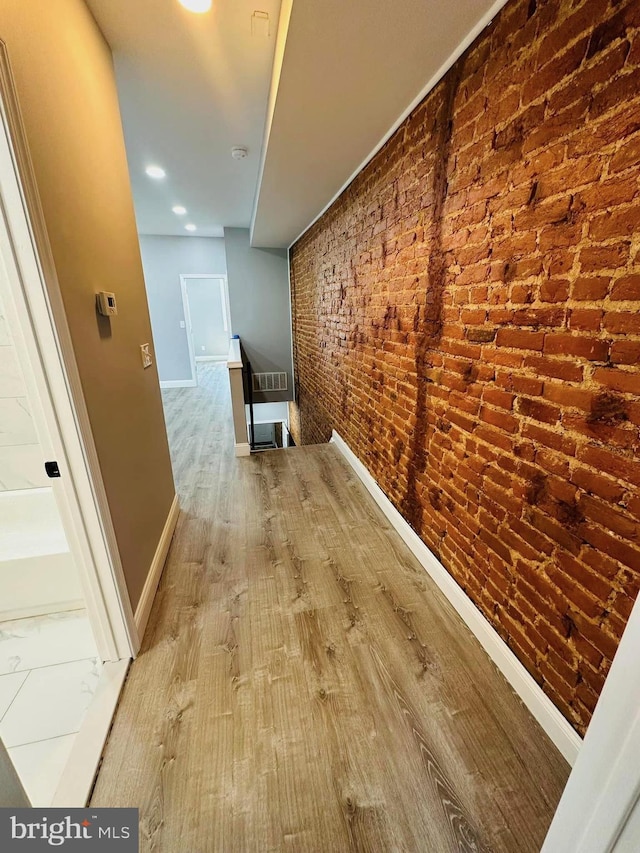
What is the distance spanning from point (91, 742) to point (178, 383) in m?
6.28

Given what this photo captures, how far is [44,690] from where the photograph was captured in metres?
1.32

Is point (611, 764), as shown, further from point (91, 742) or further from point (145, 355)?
point (145, 355)

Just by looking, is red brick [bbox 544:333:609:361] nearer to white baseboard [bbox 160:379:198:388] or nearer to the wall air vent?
the wall air vent

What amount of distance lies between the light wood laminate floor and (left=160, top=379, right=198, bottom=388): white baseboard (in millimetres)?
5257

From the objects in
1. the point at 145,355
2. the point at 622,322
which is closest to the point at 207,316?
the point at 145,355

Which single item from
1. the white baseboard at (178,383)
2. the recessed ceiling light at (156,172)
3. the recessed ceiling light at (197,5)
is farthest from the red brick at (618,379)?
the white baseboard at (178,383)

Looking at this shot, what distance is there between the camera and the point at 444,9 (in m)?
1.12

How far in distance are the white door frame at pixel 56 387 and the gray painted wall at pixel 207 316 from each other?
9051 millimetres

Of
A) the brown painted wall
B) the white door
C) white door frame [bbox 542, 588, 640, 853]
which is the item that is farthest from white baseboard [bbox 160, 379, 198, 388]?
white door frame [bbox 542, 588, 640, 853]

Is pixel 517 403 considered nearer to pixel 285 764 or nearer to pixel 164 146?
pixel 285 764

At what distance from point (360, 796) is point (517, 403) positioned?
1357 mm

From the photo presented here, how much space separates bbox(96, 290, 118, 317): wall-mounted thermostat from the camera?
131 cm

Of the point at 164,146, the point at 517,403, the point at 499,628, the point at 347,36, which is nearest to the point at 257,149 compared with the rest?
the point at 164,146

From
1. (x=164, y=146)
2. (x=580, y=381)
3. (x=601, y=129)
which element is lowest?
(x=580, y=381)
